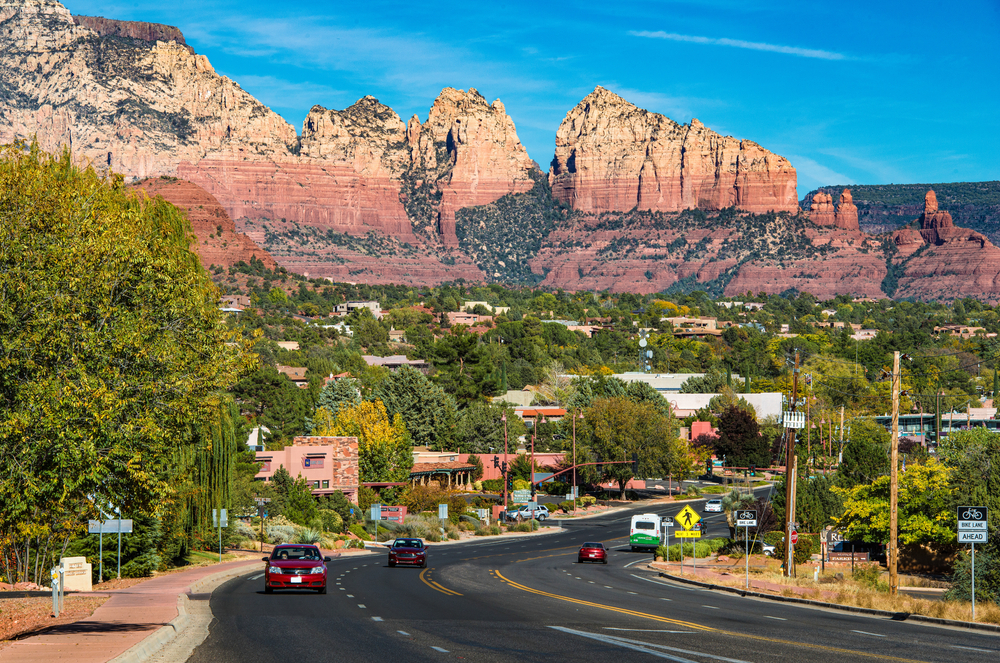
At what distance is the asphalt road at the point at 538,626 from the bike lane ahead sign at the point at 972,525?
241 centimetres

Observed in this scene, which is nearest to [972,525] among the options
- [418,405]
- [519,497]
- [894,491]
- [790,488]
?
[894,491]

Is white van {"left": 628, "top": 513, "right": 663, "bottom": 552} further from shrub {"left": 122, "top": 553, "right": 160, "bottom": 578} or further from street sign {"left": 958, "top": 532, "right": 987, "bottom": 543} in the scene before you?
street sign {"left": 958, "top": 532, "right": 987, "bottom": 543}

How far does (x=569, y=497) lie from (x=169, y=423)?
7726cm

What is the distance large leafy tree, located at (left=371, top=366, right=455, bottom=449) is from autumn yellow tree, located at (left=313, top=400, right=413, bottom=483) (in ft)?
14.3

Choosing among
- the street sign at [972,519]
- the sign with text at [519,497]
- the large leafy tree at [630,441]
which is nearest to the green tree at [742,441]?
the large leafy tree at [630,441]

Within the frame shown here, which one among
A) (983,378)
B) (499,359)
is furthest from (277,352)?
(983,378)

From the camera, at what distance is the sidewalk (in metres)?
16.9

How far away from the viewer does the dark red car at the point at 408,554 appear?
44094 millimetres

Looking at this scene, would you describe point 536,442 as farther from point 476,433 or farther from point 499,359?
point 499,359

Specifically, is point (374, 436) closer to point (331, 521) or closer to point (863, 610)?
point (331, 521)

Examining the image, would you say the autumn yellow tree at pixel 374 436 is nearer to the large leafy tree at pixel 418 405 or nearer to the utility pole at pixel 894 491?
the large leafy tree at pixel 418 405

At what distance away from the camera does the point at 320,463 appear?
74188 mm

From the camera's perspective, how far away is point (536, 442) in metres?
114

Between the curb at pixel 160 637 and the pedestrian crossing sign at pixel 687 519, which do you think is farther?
the pedestrian crossing sign at pixel 687 519
